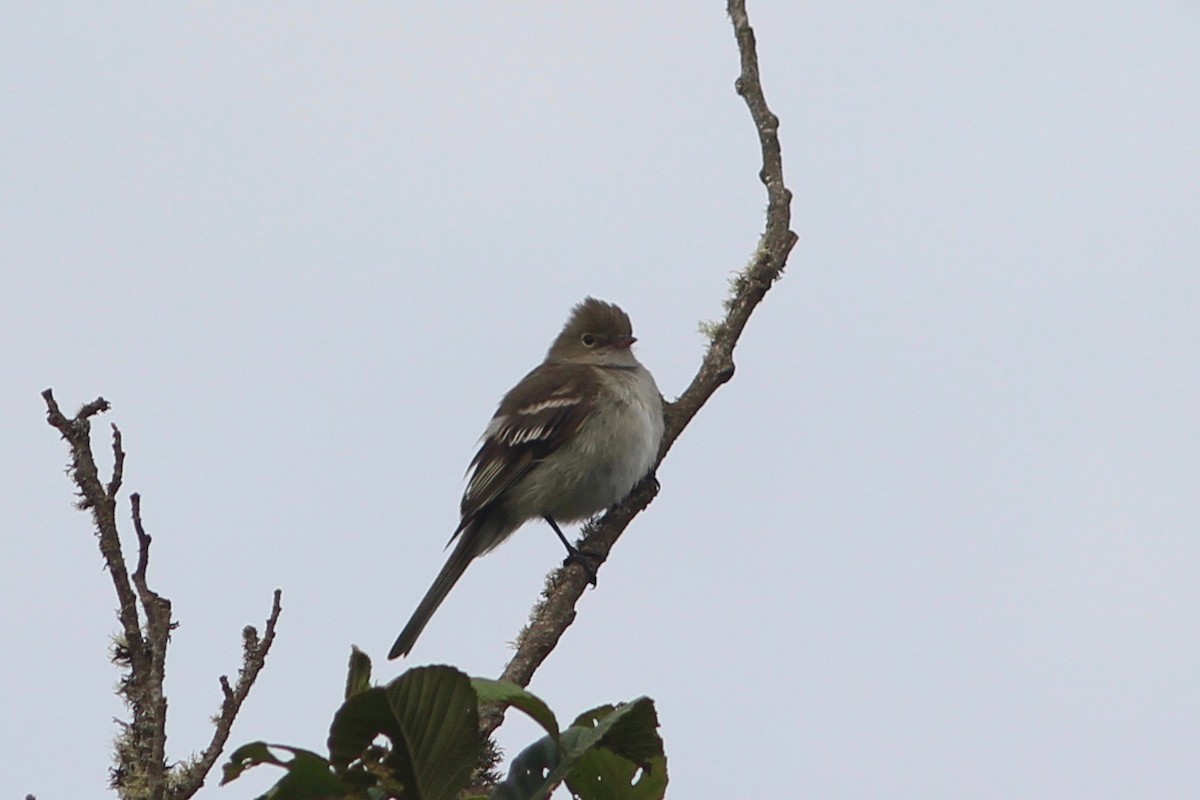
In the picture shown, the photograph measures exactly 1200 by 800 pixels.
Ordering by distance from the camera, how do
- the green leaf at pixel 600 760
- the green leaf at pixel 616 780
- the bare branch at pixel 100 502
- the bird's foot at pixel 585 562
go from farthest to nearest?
the bird's foot at pixel 585 562 < the bare branch at pixel 100 502 < the green leaf at pixel 616 780 < the green leaf at pixel 600 760

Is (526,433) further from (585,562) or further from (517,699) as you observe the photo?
(517,699)

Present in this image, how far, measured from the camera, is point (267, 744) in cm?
200

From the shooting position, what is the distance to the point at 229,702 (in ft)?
8.81

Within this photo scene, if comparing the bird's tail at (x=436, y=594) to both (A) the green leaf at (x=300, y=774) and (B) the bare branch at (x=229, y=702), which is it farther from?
(A) the green leaf at (x=300, y=774)

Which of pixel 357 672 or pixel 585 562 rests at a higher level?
pixel 585 562

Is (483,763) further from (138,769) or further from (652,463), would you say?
(652,463)

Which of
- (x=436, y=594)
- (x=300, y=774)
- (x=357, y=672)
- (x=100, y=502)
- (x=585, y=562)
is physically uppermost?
(x=436, y=594)

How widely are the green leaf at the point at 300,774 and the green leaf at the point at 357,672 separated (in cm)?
13

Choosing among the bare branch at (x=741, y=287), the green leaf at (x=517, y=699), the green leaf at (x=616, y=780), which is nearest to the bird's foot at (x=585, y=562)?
the bare branch at (x=741, y=287)

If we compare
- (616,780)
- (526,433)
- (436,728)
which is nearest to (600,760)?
(616,780)

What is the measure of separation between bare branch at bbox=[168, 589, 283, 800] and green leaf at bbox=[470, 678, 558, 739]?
0.63m

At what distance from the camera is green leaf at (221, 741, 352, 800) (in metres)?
2.04

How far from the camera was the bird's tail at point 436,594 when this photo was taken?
770 centimetres

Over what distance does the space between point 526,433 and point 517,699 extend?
252 inches
